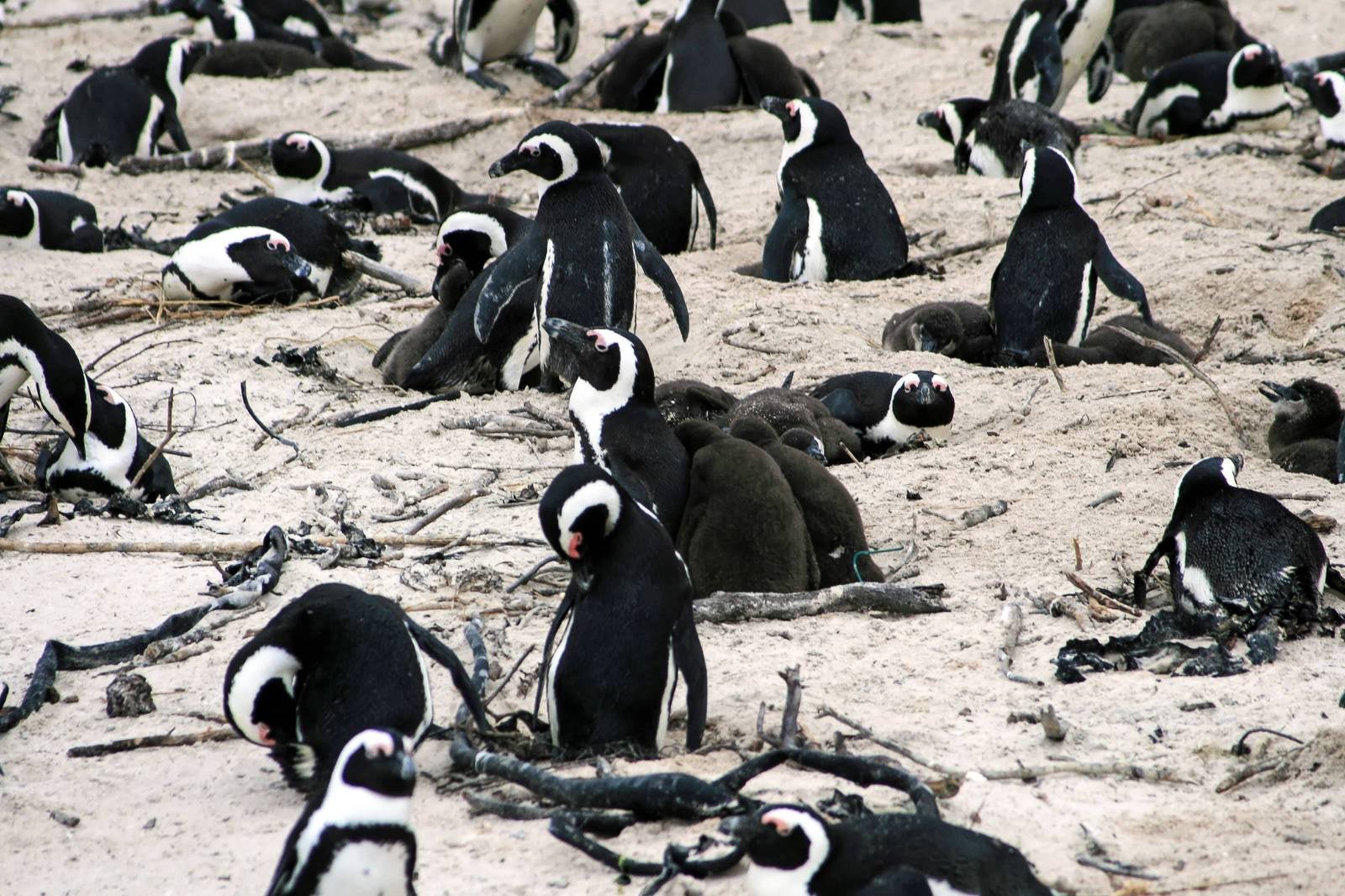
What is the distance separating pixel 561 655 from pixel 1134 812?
1318mm

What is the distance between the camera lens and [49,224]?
8289mm

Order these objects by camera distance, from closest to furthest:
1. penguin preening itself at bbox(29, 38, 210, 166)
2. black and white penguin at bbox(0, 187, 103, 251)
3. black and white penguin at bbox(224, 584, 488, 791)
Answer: black and white penguin at bbox(224, 584, 488, 791) → black and white penguin at bbox(0, 187, 103, 251) → penguin preening itself at bbox(29, 38, 210, 166)

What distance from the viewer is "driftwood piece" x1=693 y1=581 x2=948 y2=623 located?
13.7 ft

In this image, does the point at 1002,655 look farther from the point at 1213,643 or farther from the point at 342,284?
the point at 342,284

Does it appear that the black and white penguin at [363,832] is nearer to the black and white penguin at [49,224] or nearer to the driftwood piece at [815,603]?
the driftwood piece at [815,603]

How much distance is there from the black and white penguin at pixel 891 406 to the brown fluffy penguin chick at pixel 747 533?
1473mm

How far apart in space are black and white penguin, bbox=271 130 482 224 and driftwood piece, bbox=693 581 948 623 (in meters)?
5.59

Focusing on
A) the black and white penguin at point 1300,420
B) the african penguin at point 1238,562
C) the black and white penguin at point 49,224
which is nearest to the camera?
the african penguin at point 1238,562

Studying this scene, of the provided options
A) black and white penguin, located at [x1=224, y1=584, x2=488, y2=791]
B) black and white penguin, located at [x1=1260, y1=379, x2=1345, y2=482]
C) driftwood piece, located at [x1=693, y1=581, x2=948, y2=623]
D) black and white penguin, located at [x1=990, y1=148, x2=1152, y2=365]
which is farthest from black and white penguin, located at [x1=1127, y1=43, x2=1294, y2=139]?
black and white penguin, located at [x1=224, y1=584, x2=488, y2=791]

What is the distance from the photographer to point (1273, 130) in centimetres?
1035

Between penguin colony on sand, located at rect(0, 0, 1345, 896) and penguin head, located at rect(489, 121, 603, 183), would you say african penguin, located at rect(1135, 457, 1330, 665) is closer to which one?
penguin colony on sand, located at rect(0, 0, 1345, 896)

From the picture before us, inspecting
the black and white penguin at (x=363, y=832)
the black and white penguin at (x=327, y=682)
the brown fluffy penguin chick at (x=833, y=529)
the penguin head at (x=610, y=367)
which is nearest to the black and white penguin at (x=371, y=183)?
the penguin head at (x=610, y=367)

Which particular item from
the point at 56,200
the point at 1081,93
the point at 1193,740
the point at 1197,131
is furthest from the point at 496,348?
A: the point at 1081,93

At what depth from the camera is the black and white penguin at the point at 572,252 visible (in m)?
6.39
